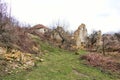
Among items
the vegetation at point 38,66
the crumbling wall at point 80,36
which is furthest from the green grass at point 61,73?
the crumbling wall at point 80,36

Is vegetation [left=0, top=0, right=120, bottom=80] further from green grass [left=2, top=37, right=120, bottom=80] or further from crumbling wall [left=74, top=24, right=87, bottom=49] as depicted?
crumbling wall [left=74, top=24, right=87, bottom=49]

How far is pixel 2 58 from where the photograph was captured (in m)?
21.8

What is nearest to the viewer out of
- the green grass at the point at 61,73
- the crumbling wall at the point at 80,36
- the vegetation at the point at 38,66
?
the green grass at the point at 61,73

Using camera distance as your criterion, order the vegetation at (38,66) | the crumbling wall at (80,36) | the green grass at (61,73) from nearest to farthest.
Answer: the green grass at (61,73) < the vegetation at (38,66) < the crumbling wall at (80,36)

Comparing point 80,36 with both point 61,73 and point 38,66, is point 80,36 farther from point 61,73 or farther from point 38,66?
point 61,73

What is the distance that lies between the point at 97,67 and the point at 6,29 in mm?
11452

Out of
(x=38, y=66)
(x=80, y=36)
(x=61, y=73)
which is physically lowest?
(x=61, y=73)

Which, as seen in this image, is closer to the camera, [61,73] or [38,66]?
[61,73]

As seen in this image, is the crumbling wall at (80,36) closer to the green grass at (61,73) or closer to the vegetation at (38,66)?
the vegetation at (38,66)

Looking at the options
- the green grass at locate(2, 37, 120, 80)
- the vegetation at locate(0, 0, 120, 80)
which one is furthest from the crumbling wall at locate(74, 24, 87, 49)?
the green grass at locate(2, 37, 120, 80)

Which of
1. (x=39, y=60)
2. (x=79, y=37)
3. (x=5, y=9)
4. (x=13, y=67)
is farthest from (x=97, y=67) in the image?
(x=79, y=37)

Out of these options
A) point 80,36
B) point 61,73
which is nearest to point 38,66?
point 61,73

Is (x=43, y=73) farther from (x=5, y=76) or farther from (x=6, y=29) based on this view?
(x=6, y=29)

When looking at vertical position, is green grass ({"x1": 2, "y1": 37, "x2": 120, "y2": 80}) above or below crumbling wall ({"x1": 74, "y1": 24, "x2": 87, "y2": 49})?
below
